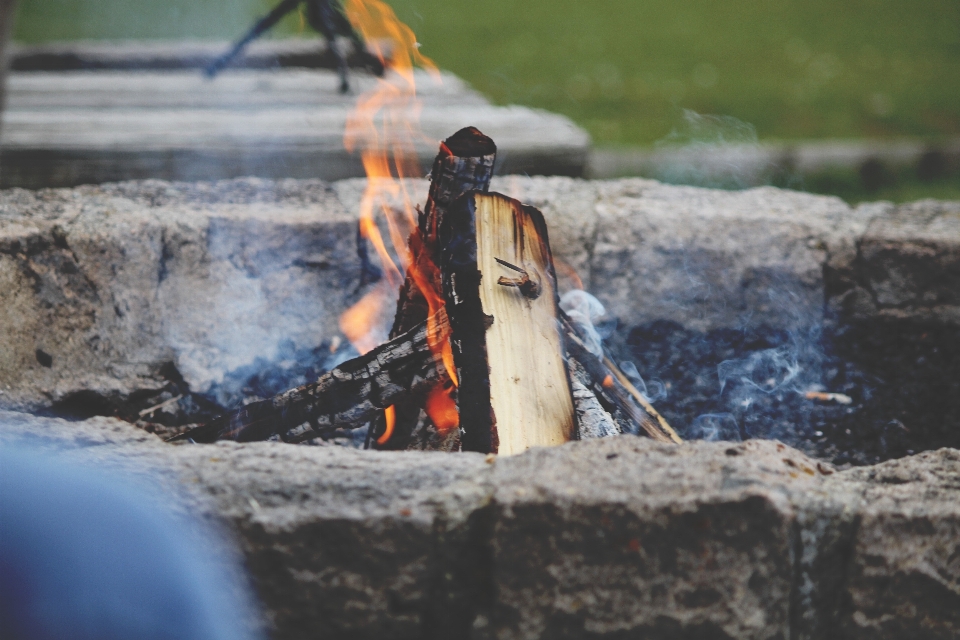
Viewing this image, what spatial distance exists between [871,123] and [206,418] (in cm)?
608

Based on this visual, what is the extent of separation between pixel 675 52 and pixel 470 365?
8641mm

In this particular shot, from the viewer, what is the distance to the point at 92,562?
43.0 inches

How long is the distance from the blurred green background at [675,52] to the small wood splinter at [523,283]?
399 centimetres

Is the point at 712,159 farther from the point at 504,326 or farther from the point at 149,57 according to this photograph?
the point at 504,326

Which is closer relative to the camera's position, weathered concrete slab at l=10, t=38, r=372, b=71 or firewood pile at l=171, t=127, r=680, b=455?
firewood pile at l=171, t=127, r=680, b=455

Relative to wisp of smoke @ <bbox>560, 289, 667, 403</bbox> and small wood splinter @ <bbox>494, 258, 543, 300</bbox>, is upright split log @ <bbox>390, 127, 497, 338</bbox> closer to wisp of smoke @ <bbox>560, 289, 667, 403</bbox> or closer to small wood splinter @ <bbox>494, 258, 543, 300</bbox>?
small wood splinter @ <bbox>494, 258, 543, 300</bbox>

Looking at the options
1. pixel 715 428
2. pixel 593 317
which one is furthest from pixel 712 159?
pixel 715 428

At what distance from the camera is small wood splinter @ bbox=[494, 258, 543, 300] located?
5.55 feet

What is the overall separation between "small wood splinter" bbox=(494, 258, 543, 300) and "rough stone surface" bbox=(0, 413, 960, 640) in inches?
21.5

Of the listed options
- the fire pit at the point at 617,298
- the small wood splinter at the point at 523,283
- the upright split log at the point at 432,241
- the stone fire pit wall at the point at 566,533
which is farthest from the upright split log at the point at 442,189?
the stone fire pit wall at the point at 566,533

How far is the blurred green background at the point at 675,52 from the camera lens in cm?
648

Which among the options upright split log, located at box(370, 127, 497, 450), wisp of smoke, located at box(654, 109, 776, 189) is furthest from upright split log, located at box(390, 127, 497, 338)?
wisp of smoke, located at box(654, 109, 776, 189)

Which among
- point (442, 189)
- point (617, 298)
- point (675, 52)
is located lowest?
point (617, 298)

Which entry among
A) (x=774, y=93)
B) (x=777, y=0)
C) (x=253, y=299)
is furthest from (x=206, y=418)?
(x=777, y=0)
